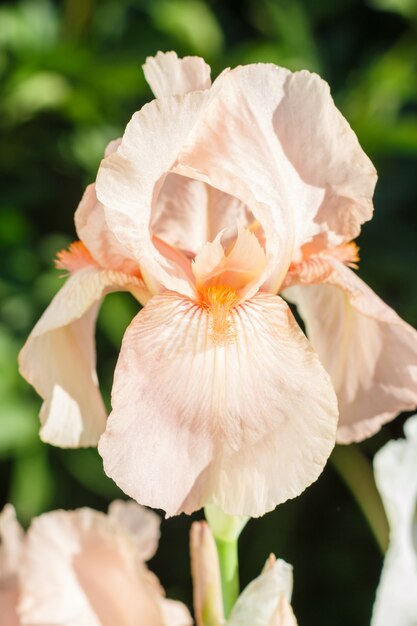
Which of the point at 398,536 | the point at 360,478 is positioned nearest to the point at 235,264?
the point at 398,536

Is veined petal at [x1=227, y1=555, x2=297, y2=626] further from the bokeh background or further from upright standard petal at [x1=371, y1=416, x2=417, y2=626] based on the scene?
the bokeh background

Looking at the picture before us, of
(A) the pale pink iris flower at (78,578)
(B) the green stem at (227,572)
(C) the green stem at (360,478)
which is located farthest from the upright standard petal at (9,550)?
(C) the green stem at (360,478)

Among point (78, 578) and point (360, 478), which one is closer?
point (78, 578)

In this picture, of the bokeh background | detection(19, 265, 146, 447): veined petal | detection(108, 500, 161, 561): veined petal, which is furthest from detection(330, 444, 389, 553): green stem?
detection(19, 265, 146, 447): veined petal

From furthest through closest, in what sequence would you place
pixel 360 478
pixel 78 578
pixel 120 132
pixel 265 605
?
1. pixel 120 132
2. pixel 360 478
3. pixel 78 578
4. pixel 265 605

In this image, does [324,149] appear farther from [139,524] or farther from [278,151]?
[139,524]

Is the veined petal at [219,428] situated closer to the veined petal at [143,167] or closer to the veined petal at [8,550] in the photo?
the veined petal at [143,167]

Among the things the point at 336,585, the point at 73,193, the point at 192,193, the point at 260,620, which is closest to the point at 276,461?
the point at 260,620
